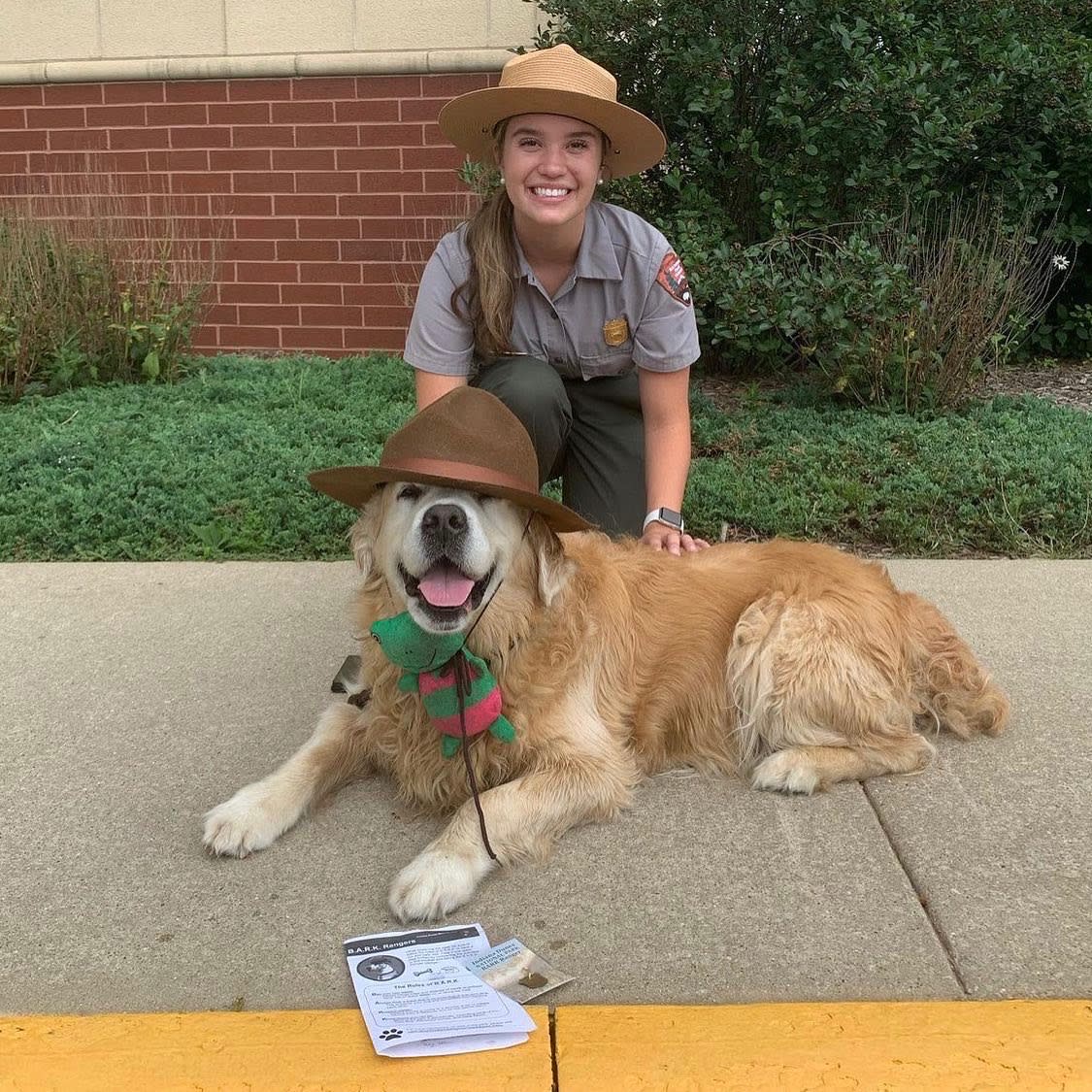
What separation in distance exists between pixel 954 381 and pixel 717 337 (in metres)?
1.56

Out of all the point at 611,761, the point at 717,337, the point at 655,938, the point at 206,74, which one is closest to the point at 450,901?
the point at 655,938

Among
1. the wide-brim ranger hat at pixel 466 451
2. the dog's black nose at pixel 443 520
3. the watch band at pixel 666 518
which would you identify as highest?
the wide-brim ranger hat at pixel 466 451

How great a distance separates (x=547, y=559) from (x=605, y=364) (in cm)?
157

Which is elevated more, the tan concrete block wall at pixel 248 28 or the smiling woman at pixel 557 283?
the tan concrete block wall at pixel 248 28

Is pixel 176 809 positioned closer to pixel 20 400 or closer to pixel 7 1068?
pixel 7 1068

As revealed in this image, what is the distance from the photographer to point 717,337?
740cm

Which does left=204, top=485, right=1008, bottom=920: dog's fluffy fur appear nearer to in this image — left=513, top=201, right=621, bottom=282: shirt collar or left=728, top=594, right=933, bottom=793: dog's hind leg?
left=728, top=594, right=933, bottom=793: dog's hind leg

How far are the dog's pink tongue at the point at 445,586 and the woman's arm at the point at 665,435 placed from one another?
1.42 meters

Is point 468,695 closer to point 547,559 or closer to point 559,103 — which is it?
point 547,559

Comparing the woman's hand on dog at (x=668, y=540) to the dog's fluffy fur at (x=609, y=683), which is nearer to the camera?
the dog's fluffy fur at (x=609, y=683)

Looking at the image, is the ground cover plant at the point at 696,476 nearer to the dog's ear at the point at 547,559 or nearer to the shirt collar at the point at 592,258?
the shirt collar at the point at 592,258

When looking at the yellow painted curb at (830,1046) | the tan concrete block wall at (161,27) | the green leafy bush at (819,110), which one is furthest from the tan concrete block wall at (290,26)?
the yellow painted curb at (830,1046)

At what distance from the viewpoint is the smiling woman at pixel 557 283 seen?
12.5 feet

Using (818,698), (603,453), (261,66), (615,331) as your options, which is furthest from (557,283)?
(261,66)
